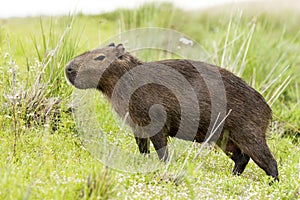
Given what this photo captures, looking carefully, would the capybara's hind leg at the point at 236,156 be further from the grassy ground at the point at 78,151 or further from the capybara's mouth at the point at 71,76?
the capybara's mouth at the point at 71,76

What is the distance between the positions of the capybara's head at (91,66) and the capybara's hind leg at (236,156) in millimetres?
1328

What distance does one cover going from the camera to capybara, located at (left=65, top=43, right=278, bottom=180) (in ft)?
15.9

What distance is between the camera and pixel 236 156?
528 cm

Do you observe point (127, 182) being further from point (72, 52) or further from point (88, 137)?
point (72, 52)

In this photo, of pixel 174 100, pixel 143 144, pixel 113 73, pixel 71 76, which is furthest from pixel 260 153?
pixel 71 76

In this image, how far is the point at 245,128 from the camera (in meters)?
4.92

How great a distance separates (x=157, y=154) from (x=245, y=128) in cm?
83

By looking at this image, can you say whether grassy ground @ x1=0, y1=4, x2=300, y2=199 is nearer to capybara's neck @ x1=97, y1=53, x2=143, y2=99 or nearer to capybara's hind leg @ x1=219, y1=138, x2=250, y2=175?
capybara's hind leg @ x1=219, y1=138, x2=250, y2=175

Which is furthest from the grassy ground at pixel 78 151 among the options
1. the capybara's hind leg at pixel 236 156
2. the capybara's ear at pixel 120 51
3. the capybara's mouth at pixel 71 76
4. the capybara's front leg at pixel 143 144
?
the capybara's ear at pixel 120 51

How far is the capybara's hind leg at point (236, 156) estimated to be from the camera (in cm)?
522

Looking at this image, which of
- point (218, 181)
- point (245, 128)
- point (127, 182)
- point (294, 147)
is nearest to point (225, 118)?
point (245, 128)

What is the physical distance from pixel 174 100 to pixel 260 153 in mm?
912

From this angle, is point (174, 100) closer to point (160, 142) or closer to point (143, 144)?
point (160, 142)

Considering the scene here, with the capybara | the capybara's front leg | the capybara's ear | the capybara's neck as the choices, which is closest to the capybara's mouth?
the capybara
